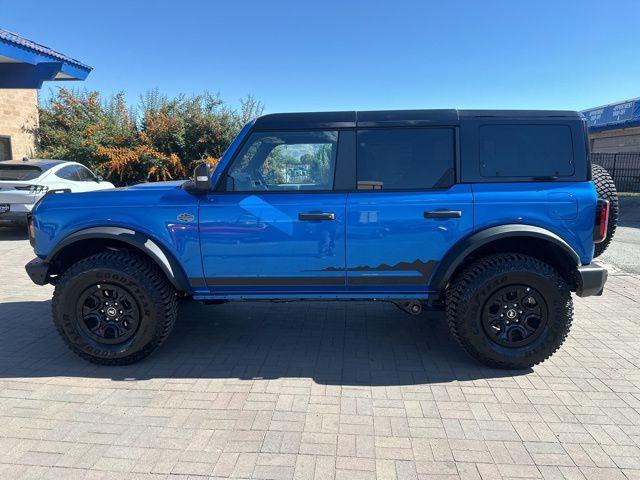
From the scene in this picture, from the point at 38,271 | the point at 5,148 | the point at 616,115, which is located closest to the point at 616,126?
the point at 616,115

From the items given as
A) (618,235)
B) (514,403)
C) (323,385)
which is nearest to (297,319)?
(323,385)

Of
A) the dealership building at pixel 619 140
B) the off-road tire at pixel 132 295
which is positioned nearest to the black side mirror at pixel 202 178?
the off-road tire at pixel 132 295

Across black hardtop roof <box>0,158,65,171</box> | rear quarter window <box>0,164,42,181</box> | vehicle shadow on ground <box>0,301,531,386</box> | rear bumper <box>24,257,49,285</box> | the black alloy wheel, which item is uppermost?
black hardtop roof <box>0,158,65,171</box>

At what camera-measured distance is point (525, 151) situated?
342 centimetres

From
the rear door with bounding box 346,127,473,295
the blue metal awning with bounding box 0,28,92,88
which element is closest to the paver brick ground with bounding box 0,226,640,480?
the rear door with bounding box 346,127,473,295

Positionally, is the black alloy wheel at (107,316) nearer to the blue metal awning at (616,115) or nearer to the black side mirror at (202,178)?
the black side mirror at (202,178)

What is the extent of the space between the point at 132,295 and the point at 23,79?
1020 cm

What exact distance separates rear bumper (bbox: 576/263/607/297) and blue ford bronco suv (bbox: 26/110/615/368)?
1 centimetres

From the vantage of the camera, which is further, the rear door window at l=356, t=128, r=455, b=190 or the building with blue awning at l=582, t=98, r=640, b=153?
the building with blue awning at l=582, t=98, r=640, b=153

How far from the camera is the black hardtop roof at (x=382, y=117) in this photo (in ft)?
11.3

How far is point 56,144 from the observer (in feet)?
48.2

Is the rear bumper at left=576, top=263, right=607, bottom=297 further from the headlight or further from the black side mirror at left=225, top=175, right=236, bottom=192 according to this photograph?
the headlight

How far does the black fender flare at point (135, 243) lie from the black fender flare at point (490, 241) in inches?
85.9

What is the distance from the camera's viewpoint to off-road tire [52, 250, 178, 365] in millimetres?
3488
